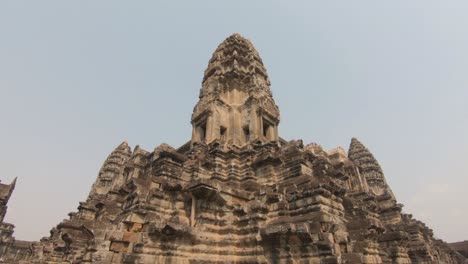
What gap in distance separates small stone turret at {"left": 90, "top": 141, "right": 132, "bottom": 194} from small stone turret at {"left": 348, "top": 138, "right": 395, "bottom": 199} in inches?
974

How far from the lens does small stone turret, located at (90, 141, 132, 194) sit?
26.4 meters

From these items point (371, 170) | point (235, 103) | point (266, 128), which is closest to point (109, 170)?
point (235, 103)

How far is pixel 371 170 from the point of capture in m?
25.6

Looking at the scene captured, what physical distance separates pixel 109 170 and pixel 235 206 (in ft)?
74.7

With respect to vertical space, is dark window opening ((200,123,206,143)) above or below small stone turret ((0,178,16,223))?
above

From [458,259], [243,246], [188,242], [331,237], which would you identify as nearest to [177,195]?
[188,242]

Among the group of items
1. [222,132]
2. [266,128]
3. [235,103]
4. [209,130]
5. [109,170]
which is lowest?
[209,130]

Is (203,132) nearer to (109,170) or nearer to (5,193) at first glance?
(109,170)

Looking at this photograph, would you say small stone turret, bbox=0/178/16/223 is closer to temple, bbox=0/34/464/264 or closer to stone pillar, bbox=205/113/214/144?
temple, bbox=0/34/464/264

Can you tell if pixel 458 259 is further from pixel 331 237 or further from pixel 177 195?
pixel 177 195

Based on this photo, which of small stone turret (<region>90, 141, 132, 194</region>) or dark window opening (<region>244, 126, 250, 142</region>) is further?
small stone turret (<region>90, 141, 132, 194</region>)

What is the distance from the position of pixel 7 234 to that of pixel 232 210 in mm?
57043

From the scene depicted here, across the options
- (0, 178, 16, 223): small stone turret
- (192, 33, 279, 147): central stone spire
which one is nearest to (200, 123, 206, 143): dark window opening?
(192, 33, 279, 147): central stone spire

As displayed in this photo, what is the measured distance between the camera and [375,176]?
2512cm
